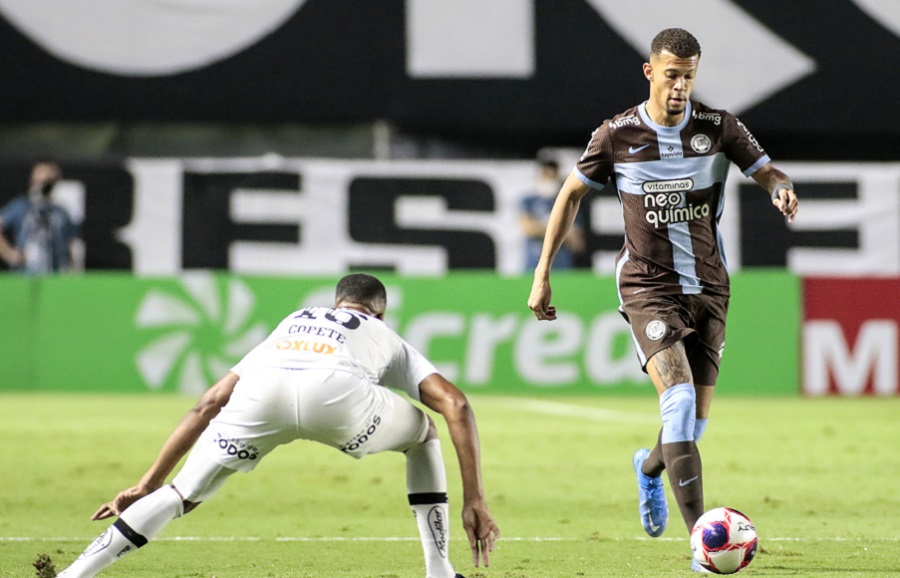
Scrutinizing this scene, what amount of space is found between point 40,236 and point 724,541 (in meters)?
13.9

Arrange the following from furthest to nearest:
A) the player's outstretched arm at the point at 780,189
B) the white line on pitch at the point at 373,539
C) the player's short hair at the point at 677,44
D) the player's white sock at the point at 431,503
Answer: the white line on pitch at the point at 373,539 < the player's short hair at the point at 677,44 < the player's outstretched arm at the point at 780,189 < the player's white sock at the point at 431,503

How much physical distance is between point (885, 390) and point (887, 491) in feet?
25.1

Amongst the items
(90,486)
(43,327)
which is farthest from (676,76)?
(43,327)

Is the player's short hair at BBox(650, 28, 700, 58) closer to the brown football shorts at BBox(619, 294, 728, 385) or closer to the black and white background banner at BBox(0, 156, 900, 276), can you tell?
the brown football shorts at BBox(619, 294, 728, 385)

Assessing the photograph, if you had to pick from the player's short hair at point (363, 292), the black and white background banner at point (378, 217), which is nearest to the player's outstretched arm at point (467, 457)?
the player's short hair at point (363, 292)

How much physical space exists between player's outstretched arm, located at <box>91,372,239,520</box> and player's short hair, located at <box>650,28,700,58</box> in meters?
2.46

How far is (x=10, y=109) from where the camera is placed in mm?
20016

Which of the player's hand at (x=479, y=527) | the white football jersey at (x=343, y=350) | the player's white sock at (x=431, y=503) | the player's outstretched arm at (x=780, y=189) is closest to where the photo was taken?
the player's hand at (x=479, y=527)

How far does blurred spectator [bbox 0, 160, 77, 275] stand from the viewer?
18312mm

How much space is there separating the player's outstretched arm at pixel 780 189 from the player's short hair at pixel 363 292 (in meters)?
1.69

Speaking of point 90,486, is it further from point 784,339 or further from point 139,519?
point 784,339

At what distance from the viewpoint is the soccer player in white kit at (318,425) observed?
5.52m

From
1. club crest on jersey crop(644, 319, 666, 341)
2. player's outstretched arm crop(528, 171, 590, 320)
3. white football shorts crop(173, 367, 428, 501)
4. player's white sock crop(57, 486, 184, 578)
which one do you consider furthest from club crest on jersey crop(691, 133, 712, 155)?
player's white sock crop(57, 486, 184, 578)

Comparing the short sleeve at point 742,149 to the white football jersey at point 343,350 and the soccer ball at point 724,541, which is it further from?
the white football jersey at point 343,350
